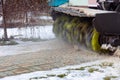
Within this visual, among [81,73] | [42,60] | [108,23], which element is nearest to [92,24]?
[108,23]

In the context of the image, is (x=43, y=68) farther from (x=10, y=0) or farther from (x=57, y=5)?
(x=10, y=0)

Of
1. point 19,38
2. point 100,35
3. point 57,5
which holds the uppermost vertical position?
point 57,5

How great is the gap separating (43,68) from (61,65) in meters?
0.36

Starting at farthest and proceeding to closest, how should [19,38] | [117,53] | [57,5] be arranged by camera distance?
1. [19,38]
2. [57,5]
3. [117,53]

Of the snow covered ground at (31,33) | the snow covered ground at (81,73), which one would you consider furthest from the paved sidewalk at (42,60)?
the snow covered ground at (31,33)

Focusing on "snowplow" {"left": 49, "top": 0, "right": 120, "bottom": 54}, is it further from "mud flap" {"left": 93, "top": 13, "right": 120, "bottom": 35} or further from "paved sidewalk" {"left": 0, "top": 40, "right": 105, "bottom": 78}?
"paved sidewalk" {"left": 0, "top": 40, "right": 105, "bottom": 78}

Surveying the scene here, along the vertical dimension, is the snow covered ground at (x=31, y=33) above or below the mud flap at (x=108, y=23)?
below

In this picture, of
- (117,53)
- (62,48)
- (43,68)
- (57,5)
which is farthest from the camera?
(57,5)

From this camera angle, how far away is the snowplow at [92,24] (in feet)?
17.3

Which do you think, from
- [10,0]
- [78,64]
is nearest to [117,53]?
[78,64]

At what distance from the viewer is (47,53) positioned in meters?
6.52

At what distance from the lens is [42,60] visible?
5809 mm

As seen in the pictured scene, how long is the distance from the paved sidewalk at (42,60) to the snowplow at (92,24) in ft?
0.91

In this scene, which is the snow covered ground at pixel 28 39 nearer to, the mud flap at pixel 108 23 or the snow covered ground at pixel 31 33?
the snow covered ground at pixel 31 33
